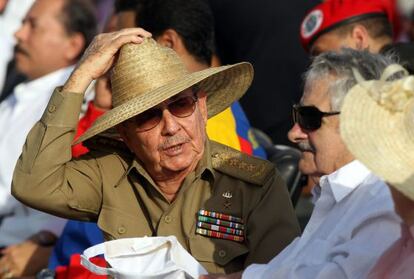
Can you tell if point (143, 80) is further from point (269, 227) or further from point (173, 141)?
point (269, 227)

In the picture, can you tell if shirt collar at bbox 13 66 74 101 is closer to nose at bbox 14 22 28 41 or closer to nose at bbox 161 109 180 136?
nose at bbox 14 22 28 41

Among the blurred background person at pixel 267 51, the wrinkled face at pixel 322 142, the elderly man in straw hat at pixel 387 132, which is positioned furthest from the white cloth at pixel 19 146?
the elderly man in straw hat at pixel 387 132

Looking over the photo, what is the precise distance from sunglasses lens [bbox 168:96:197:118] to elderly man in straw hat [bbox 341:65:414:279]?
107cm

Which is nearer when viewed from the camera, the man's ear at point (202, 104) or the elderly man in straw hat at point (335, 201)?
the elderly man in straw hat at point (335, 201)

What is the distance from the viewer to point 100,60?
4004mm

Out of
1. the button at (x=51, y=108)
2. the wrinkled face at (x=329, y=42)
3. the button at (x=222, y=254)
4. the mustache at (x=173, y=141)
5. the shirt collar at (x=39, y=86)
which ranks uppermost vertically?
the button at (x=51, y=108)

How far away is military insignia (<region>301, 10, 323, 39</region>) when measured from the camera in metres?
6.09

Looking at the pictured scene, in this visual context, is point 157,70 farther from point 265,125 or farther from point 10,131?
point 265,125

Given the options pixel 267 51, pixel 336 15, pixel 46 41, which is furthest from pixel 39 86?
pixel 336 15

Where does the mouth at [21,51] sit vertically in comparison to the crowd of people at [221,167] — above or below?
below

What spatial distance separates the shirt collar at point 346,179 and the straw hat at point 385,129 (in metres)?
0.77

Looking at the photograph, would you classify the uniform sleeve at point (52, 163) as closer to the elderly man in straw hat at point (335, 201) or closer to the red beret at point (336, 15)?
the elderly man in straw hat at point (335, 201)

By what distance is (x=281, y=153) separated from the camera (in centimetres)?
555

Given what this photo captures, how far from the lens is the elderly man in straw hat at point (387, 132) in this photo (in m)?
2.77
